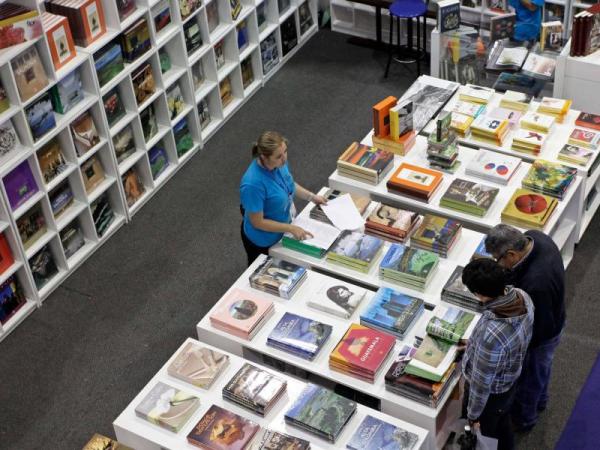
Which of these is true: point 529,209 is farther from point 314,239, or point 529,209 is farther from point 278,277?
point 278,277

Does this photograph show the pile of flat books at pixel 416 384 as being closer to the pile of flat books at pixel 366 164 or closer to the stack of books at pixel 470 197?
the stack of books at pixel 470 197

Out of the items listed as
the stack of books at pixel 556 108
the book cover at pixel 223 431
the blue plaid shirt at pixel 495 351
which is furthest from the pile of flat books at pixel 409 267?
the stack of books at pixel 556 108

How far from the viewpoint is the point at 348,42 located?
949 centimetres

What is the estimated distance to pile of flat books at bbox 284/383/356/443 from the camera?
469 cm

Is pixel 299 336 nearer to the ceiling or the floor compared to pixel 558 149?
nearer to the floor

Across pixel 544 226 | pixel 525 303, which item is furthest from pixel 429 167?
pixel 525 303

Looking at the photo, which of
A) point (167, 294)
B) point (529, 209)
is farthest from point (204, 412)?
point (529, 209)

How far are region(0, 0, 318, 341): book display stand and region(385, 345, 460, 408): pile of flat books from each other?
2976 millimetres

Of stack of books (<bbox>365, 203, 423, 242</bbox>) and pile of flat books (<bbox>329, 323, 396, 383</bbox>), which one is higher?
stack of books (<bbox>365, 203, 423, 242</bbox>)

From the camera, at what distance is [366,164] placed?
247 inches

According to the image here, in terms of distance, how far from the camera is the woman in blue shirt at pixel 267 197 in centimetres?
532

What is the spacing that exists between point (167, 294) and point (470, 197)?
7.71 ft

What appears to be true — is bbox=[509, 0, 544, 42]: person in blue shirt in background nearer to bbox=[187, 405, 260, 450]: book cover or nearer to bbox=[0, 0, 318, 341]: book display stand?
bbox=[0, 0, 318, 341]: book display stand

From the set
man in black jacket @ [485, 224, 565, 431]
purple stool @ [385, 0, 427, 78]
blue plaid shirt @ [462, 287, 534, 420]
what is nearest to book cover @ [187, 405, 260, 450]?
blue plaid shirt @ [462, 287, 534, 420]
